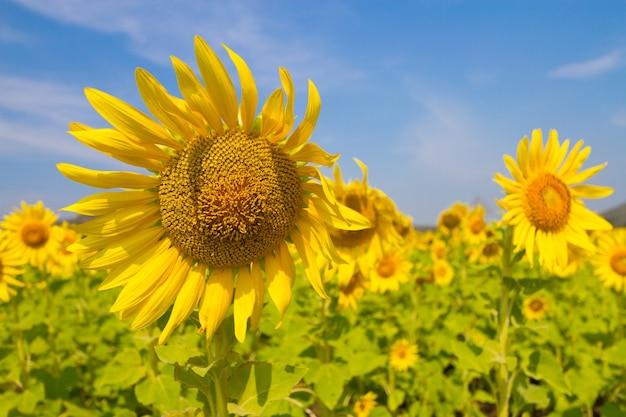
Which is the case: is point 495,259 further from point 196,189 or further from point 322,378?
point 196,189

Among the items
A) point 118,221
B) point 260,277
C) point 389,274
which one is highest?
point 389,274

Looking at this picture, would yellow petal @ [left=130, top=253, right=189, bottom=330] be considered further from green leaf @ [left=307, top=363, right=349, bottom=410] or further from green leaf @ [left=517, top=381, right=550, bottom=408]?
green leaf @ [left=517, top=381, right=550, bottom=408]

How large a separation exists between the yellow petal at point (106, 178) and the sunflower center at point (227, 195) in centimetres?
8

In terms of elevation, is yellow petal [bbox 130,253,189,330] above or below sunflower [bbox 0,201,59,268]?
below

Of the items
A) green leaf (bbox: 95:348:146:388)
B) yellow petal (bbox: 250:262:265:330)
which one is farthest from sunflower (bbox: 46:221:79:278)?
yellow petal (bbox: 250:262:265:330)

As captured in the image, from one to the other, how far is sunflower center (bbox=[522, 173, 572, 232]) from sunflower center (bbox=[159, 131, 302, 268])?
2.45 m

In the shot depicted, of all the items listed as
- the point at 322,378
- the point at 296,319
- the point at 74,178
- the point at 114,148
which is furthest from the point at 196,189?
the point at 296,319

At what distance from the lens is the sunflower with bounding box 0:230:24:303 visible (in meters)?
4.43

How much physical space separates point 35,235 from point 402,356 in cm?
494

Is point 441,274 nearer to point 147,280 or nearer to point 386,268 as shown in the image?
point 386,268

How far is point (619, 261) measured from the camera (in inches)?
236

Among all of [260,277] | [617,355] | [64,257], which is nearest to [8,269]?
[64,257]

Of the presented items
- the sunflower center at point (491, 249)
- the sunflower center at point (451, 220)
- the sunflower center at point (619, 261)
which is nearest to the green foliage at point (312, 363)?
the sunflower center at point (619, 261)

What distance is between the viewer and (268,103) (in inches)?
66.9
